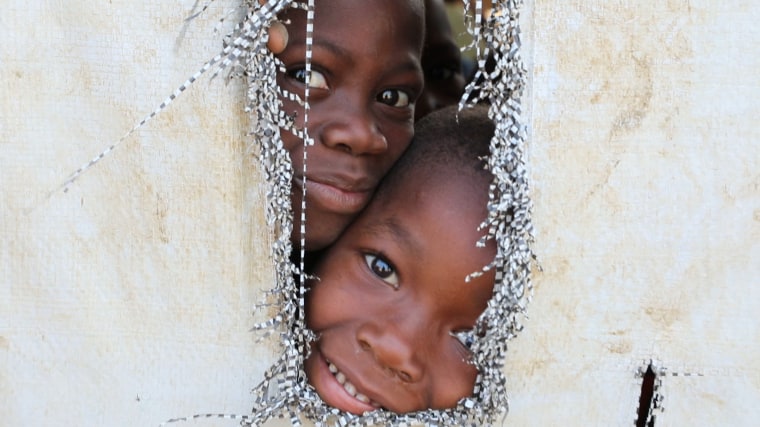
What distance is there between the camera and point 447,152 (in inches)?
41.2

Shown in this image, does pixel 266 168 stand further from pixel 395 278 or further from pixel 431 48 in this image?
pixel 431 48

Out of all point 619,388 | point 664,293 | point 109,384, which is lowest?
point 109,384

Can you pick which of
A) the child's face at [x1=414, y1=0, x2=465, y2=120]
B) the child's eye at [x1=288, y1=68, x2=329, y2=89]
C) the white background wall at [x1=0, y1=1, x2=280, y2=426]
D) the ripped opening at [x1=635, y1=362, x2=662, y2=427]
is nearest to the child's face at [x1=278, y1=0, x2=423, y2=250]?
the child's eye at [x1=288, y1=68, x2=329, y2=89]

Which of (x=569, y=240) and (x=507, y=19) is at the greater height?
(x=507, y=19)

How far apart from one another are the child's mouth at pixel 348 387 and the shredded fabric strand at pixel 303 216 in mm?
19

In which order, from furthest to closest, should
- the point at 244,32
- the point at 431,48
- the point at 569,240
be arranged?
the point at 431,48
the point at 569,240
the point at 244,32

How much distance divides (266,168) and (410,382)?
0.31 meters

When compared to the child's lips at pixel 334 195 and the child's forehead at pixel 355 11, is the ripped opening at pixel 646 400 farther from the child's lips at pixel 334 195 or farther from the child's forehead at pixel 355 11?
the child's forehead at pixel 355 11

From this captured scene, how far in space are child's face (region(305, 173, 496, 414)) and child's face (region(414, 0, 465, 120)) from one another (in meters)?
0.74

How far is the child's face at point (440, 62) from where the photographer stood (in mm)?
1714

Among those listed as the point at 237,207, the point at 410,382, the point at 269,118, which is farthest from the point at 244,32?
the point at 410,382

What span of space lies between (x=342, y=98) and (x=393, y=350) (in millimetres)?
316

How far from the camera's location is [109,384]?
3.18ft

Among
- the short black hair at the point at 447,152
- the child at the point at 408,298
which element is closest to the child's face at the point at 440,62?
the short black hair at the point at 447,152
